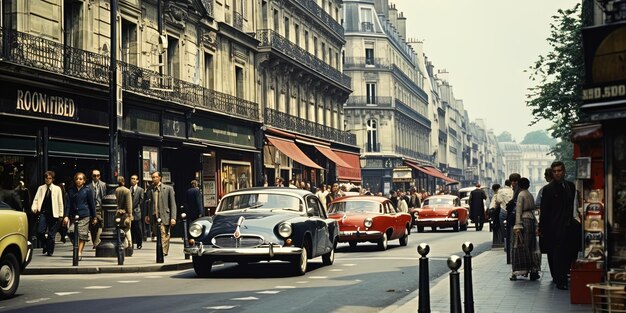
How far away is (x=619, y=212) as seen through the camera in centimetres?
885

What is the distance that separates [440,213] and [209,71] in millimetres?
10050

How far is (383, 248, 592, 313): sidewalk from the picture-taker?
35.6 ft

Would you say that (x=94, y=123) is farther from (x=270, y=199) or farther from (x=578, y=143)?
(x=578, y=143)

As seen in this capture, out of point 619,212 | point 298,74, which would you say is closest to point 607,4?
point 619,212

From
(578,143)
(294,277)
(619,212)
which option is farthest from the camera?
(294,277)

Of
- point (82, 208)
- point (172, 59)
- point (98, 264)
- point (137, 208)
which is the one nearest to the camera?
point (98, 264)

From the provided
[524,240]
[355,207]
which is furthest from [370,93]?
[524,240]

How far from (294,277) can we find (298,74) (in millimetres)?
30284

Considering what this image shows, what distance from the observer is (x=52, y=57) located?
2219 centimetres

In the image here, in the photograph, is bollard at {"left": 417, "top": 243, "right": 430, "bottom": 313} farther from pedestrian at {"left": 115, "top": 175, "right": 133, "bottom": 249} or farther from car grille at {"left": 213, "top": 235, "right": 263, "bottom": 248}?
pedestrian at {"left": 115, "top": 175, "right": 133, "bottom": 249}

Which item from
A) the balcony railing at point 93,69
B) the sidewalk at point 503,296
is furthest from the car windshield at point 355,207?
the sidewalk at point 503,296

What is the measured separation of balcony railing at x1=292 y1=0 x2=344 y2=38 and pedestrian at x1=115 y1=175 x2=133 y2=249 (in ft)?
88.7

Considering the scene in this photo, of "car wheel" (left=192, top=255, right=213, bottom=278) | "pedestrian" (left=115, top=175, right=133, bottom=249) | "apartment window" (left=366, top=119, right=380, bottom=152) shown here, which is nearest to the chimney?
"apartment window" (left=366, top=119, right=380, bottom=152)

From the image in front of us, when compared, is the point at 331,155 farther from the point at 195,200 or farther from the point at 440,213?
the point at 195,200
